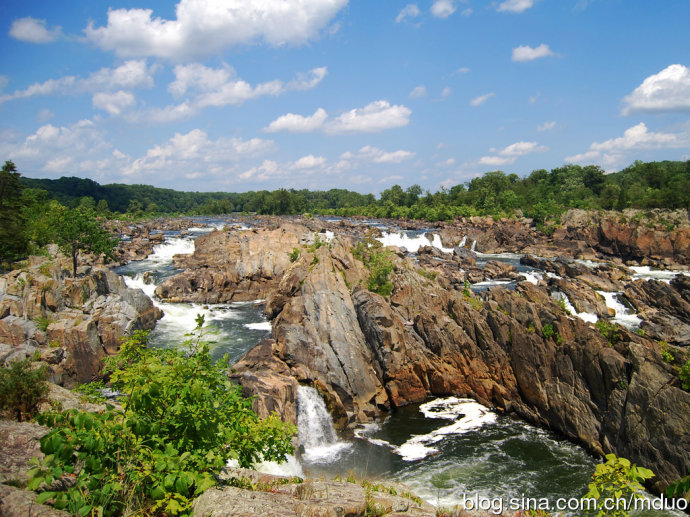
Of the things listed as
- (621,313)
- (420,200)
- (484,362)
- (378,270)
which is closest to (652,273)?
(621,313)

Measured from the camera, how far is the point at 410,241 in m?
75.2

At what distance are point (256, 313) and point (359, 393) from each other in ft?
54.6

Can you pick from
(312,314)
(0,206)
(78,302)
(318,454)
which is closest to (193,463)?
(318,454)

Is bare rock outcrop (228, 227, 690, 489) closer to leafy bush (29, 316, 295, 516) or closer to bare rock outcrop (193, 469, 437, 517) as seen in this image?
bare rock outcrop (193, 469, 437, 517)

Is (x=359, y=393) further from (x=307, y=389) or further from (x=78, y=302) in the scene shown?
(x=78, y=302)

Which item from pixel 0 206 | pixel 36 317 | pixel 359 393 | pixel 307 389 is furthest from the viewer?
pixel 0 206

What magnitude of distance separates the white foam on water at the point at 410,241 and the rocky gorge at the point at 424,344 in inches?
1301

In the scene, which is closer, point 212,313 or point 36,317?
point 36,317

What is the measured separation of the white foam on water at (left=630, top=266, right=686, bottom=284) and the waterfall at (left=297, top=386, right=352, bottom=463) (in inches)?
1872

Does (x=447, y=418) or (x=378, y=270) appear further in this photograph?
(x=378, y=270)

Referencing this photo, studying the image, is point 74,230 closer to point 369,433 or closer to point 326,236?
point 326,236

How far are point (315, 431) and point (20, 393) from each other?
13.6 meters

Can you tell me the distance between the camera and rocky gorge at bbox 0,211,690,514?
19.6 metres

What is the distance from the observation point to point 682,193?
75062mm
